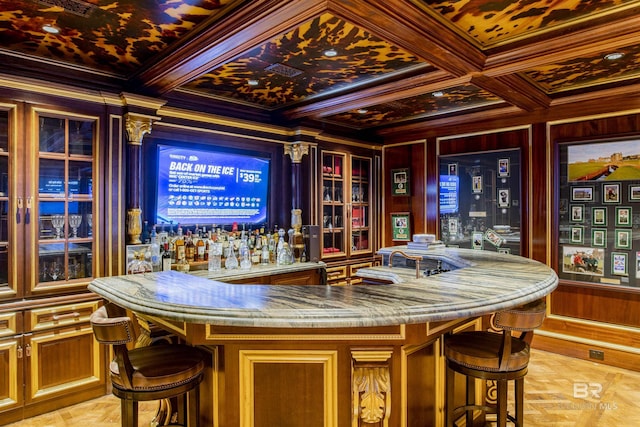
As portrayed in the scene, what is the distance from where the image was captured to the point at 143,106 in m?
3.43

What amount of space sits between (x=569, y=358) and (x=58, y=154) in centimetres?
513

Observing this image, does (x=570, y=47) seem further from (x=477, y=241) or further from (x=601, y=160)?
(x=477, y=241)

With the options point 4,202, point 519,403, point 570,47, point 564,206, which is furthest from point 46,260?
point 564,206

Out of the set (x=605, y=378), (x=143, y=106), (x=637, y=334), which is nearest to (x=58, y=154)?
(x=143, y=106)

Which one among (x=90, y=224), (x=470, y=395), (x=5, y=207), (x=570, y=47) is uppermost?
(x=570, y=47)

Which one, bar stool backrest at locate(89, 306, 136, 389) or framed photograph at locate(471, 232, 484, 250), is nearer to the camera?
bar stool backrest at locate(89, 306, 136, 389)

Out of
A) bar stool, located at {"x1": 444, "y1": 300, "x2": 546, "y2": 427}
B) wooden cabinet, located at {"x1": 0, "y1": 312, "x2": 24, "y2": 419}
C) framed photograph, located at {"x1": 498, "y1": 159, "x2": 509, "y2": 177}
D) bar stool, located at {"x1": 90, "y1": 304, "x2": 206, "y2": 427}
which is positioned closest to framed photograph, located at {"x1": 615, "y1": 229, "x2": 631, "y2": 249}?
framed photograph, located at {"x1": 498, "y1": 159, "x2": 509, "y2": 177}

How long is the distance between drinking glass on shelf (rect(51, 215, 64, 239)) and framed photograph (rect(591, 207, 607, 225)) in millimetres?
4952

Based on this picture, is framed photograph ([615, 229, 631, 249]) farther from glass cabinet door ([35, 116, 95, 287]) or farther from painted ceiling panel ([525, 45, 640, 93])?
glass cabinet door ([35, 116, 95, 287])

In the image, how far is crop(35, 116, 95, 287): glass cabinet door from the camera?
308 cm

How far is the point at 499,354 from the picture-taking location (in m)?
2.01

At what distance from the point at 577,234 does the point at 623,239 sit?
392 millimetres

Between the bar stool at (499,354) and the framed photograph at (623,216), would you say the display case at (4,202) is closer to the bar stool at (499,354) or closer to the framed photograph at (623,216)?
the bar stool at (499,354)

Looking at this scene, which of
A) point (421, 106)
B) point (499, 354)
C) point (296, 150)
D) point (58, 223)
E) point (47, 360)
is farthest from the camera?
point (296, 150)
